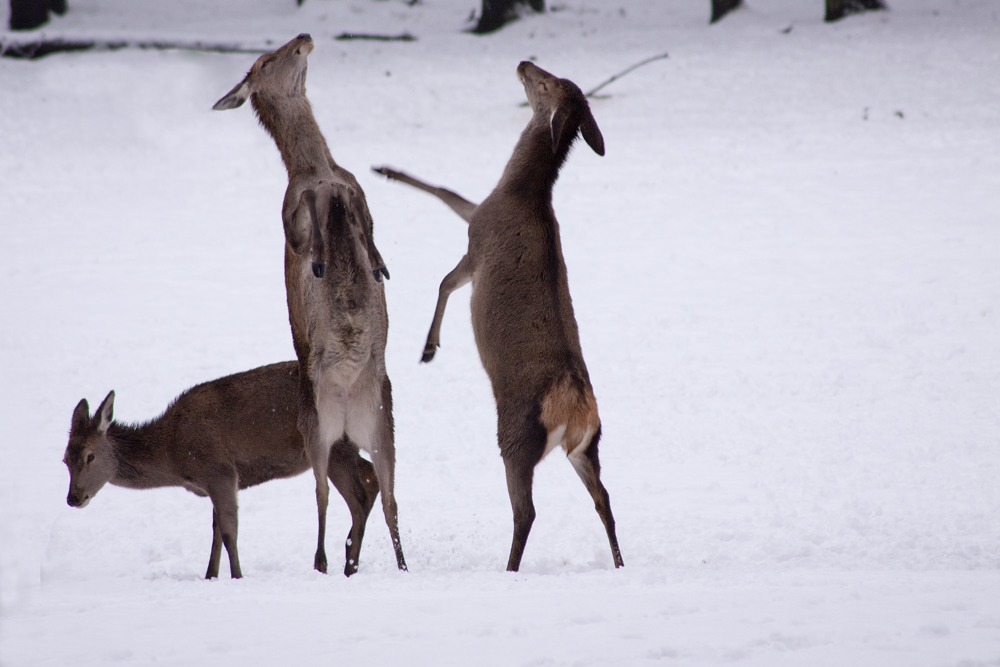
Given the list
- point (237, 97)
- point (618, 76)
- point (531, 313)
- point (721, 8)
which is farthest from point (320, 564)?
point (721, 8)

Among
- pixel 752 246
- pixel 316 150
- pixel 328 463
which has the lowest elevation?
pixel 752 246

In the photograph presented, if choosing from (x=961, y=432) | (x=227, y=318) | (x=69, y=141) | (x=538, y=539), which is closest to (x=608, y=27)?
(x=69, y=141)

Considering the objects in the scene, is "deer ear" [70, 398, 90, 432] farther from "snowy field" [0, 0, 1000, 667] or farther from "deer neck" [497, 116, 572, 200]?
"deer neck" [497, 116, 572, 200]

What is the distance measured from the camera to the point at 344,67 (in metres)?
24.0

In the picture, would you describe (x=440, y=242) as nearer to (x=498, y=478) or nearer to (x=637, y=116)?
(x=498, y=478)

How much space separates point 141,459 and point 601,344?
545 cm

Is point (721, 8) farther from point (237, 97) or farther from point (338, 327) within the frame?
point (338, 327)

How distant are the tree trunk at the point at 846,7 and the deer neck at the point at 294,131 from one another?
2108 centimetres

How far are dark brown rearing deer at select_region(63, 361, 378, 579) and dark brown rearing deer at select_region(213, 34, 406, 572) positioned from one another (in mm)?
498

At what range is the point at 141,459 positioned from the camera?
754 centimetres

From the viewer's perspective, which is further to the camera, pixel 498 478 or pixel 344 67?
pixel 344 67

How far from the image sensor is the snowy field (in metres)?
4.65

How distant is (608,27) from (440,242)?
15137 mm

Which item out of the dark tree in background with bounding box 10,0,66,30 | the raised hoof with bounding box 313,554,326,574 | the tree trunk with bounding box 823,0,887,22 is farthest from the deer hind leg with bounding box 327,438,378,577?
the dark tree in background with bounding box 10,0,66,30
